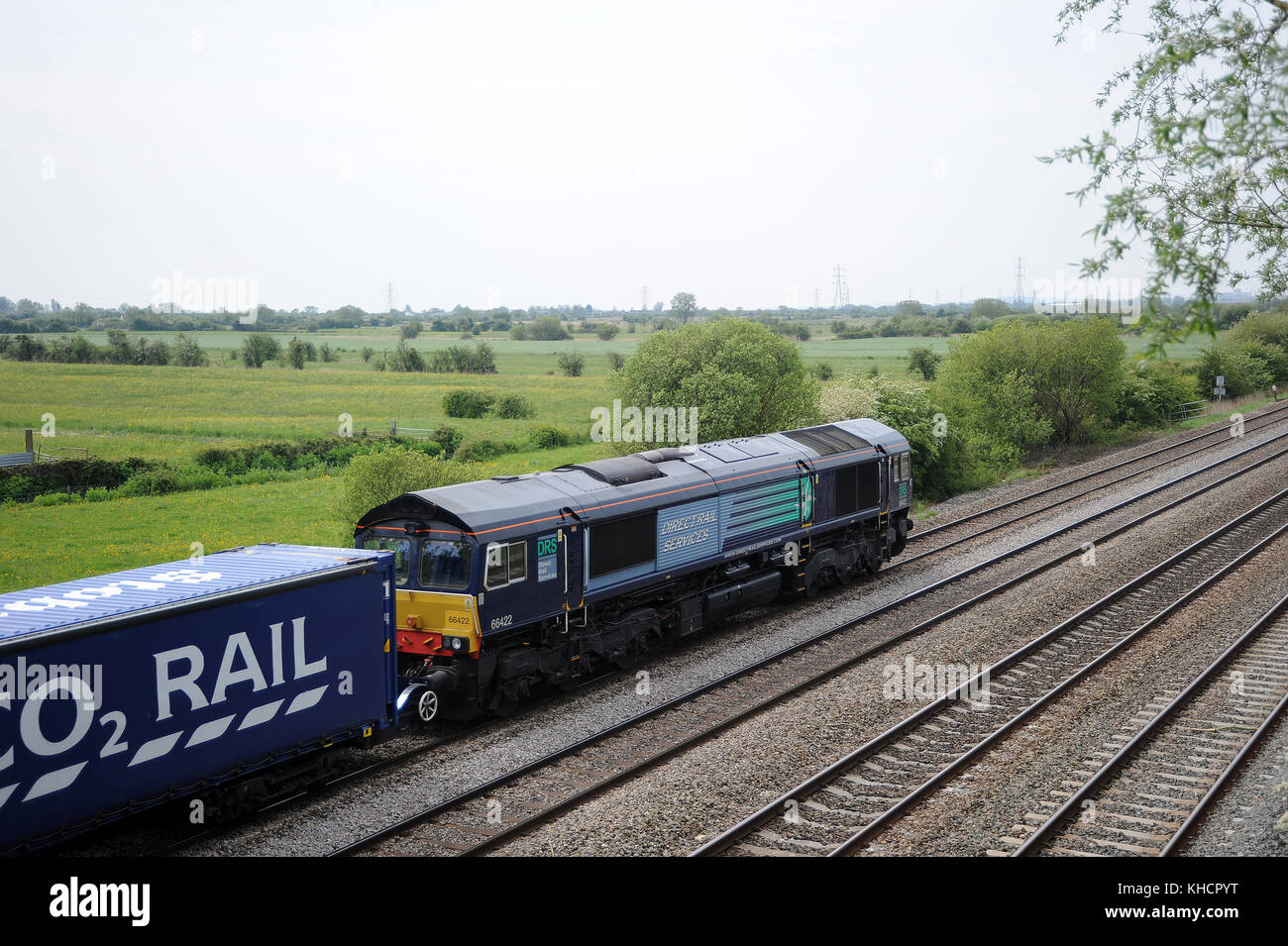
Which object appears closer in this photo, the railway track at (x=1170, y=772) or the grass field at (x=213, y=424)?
the railway track at (x=1170, y=772)

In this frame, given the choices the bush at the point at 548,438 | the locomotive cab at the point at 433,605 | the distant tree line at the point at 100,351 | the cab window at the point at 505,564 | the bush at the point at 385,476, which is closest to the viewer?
the locomotive cab at the point at 433,605

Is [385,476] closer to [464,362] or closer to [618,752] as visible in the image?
[618,752]

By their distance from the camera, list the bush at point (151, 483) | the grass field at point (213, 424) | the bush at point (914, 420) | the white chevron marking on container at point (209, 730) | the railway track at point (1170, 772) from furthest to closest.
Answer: the bush at point (914, 420) < the bush at point (151, 483) < the grass field at point (213, 424) < the railway track at point (1170, 772) < the white chevron marking on container at point (209, 730)

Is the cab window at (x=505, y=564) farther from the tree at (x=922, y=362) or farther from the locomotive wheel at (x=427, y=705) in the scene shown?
the tree at (x=922, y=362)

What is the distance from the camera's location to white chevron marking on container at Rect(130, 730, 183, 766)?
10.8 m

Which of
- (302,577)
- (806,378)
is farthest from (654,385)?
(302,577)

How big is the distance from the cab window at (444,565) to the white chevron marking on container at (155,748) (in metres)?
5.21

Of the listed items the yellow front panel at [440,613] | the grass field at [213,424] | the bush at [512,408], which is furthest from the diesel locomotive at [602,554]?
the bush at [512,408]

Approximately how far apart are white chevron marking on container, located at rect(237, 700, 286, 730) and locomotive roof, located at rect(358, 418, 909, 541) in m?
4.30

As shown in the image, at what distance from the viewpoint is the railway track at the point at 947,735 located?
12.7m

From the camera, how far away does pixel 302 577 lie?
12.6 meters

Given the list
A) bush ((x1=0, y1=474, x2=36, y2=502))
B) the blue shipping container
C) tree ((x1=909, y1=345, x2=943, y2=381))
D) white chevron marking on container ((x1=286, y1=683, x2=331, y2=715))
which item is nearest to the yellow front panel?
the blue shipping container

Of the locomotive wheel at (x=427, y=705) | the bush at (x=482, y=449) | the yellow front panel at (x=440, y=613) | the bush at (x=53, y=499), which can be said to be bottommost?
the locomotive wheel at (x=427, y=705)

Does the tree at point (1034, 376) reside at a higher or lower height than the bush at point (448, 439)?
higher
